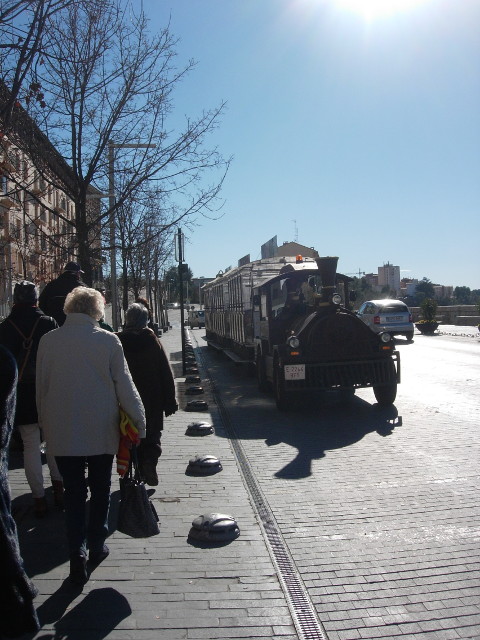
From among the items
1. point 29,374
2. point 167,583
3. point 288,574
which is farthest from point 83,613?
point 29,374

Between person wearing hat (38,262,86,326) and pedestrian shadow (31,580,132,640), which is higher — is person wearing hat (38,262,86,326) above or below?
above

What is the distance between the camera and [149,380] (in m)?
6.21

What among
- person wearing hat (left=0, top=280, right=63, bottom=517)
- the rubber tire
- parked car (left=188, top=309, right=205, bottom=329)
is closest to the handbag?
person wearing hat (left=0, top=280, right=63, bottom=517)

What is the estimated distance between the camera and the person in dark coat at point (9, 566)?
7.61 feet

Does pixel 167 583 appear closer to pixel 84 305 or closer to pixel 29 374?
pixel 84 305

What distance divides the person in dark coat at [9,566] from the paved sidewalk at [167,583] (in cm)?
138

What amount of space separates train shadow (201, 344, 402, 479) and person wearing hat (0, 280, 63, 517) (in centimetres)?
257

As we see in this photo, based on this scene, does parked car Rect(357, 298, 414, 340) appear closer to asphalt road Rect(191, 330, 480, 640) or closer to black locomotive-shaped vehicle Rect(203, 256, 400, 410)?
black locomotive-shaped vehicle Rect(203, 256, 400, 410)

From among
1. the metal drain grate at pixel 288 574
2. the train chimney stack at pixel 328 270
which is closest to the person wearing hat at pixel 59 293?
the metal drain grate at pixel 288 574

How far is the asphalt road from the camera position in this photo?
4.04m

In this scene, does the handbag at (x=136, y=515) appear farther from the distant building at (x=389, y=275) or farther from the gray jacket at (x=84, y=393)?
the distant building at (x=389, y=275)

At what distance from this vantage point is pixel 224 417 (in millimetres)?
11484

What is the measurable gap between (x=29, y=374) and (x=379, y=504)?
10.3 feet

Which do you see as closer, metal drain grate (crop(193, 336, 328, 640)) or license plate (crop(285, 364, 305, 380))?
metal drain grate (crop(193, 336, 328, 640))
